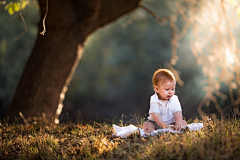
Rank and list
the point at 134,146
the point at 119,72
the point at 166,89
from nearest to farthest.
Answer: the point at 134,146, the point at 166,89, the point at 119,72

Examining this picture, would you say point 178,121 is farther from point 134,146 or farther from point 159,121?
point 134,146

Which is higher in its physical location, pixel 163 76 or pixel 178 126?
pixel 163 76

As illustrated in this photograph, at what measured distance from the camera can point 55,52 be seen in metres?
5.12

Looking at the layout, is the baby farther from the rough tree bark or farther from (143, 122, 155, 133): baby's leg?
the rough tree bark

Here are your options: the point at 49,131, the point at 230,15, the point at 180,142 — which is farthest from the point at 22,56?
the point at 180,142

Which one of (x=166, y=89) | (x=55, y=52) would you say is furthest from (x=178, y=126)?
(x=55, y=52)

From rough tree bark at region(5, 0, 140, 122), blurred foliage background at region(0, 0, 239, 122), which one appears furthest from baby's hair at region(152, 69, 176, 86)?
blurred foliage background at region(0, 0, 239, 122)

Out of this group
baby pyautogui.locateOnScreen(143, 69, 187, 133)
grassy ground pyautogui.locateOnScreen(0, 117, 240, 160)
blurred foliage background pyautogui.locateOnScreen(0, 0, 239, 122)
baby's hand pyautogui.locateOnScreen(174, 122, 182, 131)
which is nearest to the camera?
grassy ground pyautogui.locateOnScreen(0, 117, 240, 160)

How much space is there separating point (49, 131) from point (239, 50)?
3141 mm

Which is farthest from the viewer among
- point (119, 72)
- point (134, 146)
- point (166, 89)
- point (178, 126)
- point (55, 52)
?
point (119, 72)

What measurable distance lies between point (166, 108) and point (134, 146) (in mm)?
877

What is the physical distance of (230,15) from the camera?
4152 millimetres

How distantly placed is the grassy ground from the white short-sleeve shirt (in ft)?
1.44

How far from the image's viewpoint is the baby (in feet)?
10.7
